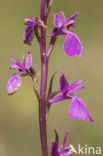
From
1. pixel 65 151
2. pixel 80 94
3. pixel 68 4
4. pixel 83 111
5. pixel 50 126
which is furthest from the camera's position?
pixel 68 4

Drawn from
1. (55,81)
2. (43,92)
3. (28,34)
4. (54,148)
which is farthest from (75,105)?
(55,81)

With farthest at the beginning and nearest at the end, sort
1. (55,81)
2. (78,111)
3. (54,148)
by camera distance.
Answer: (55,81)
(54,148)
(78,111)

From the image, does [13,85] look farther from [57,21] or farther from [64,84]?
[57,21]

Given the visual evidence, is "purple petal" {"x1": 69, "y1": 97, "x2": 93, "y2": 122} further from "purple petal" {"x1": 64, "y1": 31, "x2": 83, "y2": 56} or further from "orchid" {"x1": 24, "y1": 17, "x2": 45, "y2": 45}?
"orchid" {"x1": 24, "y1": 17, "x2": 45, "y2": 45}

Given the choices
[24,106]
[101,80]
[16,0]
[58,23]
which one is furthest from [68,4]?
[58,23]

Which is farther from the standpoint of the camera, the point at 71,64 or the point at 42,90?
the point at 71,64

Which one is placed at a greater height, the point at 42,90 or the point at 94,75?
the point at 42,90

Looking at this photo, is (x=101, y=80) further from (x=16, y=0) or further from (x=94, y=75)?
(x=16, y=0)
